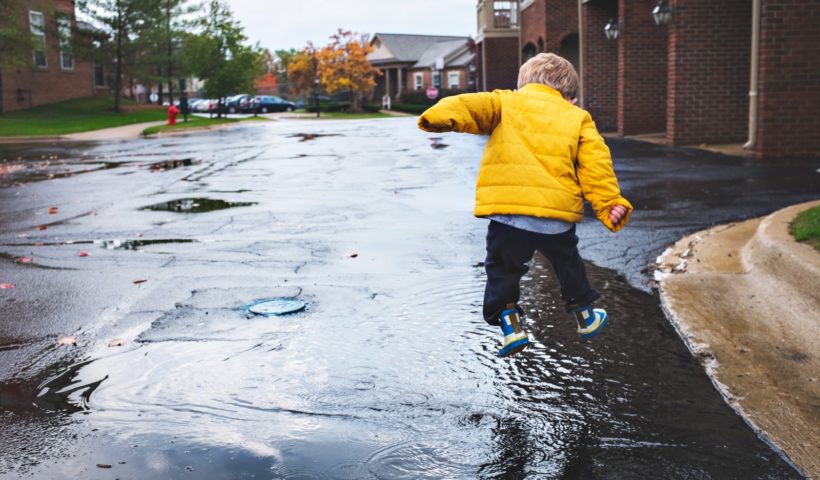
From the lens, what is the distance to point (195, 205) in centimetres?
1199

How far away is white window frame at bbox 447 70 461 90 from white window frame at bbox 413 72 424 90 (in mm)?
5576

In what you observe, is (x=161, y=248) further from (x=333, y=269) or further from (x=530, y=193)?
(x=530, y=193)

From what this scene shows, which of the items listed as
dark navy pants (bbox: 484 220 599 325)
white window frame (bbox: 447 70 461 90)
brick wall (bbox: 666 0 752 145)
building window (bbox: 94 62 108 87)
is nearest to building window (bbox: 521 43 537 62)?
brick wall (bbox: 666 0 752 145)

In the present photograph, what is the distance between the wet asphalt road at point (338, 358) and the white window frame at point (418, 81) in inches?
2805

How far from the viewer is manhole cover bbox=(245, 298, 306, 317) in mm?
6099

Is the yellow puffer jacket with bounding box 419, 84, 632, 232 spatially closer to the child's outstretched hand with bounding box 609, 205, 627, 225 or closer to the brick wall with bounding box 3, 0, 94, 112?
the child's outstretched hand with bounding box 609, 205, 627, 225

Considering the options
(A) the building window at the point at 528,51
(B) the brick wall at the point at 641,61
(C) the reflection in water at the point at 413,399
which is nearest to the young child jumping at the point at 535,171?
(C) the reflection in water at the point at 413,399

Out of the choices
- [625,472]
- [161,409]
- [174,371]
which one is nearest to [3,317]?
[174,371]

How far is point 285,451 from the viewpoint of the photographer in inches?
147

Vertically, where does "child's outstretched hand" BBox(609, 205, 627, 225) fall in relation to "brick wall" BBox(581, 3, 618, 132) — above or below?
below

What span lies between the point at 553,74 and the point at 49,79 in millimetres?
55140

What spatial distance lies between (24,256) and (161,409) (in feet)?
16.1

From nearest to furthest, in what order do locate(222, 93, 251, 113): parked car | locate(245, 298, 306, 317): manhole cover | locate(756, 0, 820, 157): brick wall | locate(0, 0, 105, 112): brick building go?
locate(245, 298, 306, 317): manhole cover → locate(756, 0, 820, 157): brick wall → locate(0, 0, 105, 112): brick building → locate(222, 93, 251, 113): parked car

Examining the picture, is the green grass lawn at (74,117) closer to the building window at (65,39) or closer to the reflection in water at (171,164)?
the building window at (65,39)
